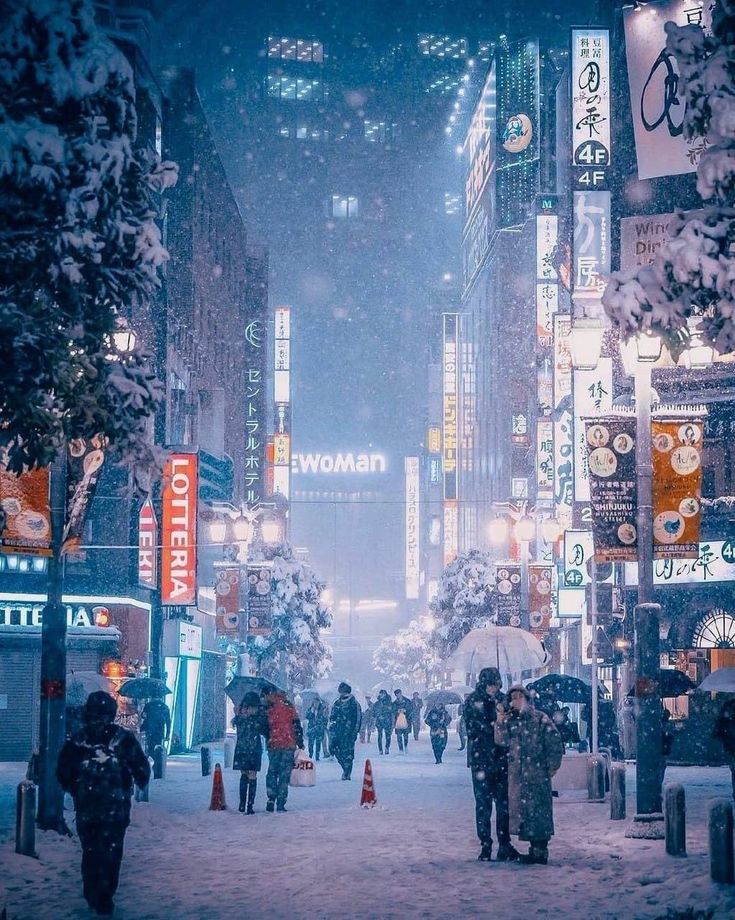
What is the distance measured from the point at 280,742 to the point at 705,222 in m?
11.4

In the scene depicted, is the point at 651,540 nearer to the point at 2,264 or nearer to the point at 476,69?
the point at 2,264

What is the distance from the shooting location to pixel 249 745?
19484mm

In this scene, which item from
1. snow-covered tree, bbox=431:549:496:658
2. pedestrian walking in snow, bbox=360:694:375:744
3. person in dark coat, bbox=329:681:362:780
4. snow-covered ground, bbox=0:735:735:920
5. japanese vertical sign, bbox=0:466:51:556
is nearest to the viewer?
snow-covered ground, bbox=0:735:735:920

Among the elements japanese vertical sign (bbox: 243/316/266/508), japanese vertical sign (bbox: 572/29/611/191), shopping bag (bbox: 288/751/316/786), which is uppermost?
japanese vertical sign (bbox: 572/29/611/191)

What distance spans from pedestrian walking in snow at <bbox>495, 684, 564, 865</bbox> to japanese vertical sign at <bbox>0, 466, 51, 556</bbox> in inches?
249

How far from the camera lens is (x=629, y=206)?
4344 cm

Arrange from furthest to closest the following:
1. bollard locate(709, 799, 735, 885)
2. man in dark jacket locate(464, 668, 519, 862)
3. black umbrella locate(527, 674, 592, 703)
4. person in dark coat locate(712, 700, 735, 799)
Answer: black umbrella locate(527, 674, 592, 703)
person in dark coat locate(712, 700, 735, 799)
man in dark jacket locate(464, 668, 519, 862)
bollard locate(709, 799, 735, 885)

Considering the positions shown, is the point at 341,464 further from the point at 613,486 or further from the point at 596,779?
the point at 613,486

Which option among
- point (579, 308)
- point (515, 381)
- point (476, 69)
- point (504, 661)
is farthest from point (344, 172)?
point (504, 661)

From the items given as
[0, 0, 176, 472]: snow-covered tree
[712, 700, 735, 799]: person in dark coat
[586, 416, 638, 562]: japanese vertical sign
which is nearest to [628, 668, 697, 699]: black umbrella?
A: [712, 700, 735, 799]: person in dark coat

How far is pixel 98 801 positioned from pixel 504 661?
55.4 ft

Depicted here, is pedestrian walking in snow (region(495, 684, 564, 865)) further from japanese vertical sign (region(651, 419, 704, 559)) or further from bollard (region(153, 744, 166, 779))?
bollard (region(153, 744, 166, 779))

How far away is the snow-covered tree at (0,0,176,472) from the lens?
10.3 meters

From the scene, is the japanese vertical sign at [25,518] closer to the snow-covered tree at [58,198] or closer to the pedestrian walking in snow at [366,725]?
the snow-covered tree at [58,198]
